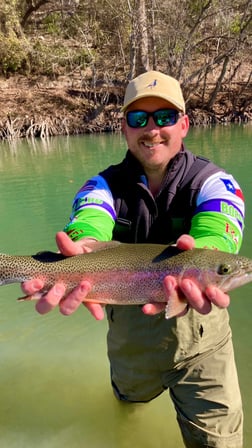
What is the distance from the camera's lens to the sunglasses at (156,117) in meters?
2.82

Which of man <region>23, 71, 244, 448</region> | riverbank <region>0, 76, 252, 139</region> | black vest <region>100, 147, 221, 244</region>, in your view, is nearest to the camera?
man <region>23, 71, 244, 448</region>

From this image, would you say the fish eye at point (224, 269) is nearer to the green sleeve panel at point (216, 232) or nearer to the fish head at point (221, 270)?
the fish head at point (221, 270)

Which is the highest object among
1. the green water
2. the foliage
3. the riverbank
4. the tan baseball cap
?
the foliage

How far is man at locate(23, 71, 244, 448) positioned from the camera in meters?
2.67

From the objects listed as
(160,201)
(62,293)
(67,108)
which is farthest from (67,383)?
(67,108)

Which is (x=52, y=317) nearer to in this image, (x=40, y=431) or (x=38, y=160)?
(x=40, y=431)

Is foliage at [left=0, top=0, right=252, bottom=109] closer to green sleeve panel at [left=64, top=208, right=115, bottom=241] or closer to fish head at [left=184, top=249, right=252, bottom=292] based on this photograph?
green sleeve panel at [left=64, top=208, right=115, bottom=241]

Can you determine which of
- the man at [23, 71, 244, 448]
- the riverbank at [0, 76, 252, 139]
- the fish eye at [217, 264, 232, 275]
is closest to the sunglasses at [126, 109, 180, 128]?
the man at [23, 71, 244, 448]

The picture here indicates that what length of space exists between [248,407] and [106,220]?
243 cm

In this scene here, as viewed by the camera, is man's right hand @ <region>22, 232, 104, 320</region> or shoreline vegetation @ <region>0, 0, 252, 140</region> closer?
man's right hand @ <region>22, 232, 104, 320</region>

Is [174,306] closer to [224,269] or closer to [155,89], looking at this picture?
[224,269]

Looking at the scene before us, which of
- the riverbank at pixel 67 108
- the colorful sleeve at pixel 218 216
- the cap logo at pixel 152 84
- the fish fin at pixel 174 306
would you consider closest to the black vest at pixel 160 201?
the colorful sleeve at pixel 218 216

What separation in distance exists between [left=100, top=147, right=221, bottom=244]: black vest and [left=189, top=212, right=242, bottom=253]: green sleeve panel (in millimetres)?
279

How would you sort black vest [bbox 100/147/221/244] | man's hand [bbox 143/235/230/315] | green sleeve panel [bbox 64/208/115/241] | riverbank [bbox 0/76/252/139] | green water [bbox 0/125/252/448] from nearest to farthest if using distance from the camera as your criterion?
man's hand [bbox 143/235/230/315], green sleeve panel [bbox 64/208/115/241], black vest [bbox 100/147/221/244], green water [bbox 0/125/252/448], riverbank [bbox 0/76/252/139]
